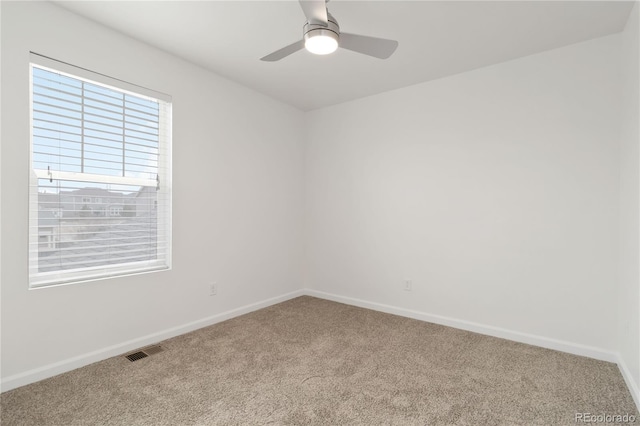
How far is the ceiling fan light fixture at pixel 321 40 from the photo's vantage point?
1.82m

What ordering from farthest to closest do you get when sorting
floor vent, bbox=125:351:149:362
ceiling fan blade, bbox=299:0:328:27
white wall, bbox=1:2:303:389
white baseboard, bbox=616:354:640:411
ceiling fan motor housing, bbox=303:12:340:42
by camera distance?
floor vent, bbox=125:351:149:362 → white wall, bbox=1:2:303:389 → white baseboard, bbox=616:354:640:411 → ceiling fan motor housing, bbox=303:12:340:42 → ceiling fan blade, bbox=299:0:328:27

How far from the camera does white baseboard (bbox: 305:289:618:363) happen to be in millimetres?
2561

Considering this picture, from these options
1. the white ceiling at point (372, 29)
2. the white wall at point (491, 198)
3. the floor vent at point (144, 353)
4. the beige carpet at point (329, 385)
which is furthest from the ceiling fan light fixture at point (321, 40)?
the floor vent at point (144, 353)

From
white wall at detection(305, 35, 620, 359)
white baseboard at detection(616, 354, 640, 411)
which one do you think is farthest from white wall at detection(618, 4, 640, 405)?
white wall at detection(305, 35, 620, 359)

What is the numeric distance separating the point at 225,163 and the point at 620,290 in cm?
352

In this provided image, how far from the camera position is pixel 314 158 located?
172 inches

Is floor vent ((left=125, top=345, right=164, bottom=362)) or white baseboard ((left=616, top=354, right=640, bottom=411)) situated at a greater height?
white baseboard ((left=616, top=354, right=640, bottom=411))

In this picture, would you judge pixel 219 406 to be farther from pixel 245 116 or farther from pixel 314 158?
pixel 314 158

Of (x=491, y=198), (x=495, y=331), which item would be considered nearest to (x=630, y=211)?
(x=491, y=198)

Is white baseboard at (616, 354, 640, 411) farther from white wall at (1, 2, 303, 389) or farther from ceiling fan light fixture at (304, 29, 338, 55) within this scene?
white wall at (1, 2, 303, 389)

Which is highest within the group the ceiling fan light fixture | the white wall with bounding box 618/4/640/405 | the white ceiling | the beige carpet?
the white ceiling

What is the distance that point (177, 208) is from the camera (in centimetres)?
299

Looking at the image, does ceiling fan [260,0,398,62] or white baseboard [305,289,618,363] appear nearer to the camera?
ceiling fan [260,0,398,62]

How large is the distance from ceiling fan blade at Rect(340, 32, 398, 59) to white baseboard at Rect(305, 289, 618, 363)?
256 cm
